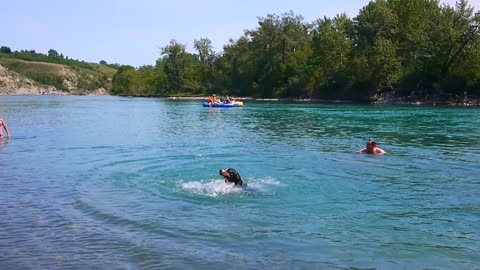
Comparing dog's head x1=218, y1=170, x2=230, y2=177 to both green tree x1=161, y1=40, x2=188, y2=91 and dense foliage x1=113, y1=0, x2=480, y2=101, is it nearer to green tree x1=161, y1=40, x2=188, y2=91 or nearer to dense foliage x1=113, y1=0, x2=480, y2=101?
dense foliage x1=113, y1=0, x2=480, y2=101

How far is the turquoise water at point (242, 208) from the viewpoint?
29.9 feet

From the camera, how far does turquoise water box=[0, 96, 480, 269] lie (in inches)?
359

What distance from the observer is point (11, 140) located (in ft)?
98.0

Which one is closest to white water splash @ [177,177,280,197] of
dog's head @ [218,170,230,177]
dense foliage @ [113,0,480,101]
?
dog's head @ [218,170,230,177]

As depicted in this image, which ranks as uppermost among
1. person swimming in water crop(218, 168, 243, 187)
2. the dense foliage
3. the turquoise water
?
the dense foliage

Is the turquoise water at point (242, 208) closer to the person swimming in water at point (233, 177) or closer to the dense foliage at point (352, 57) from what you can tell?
the person swimming in water at point (233, 177)

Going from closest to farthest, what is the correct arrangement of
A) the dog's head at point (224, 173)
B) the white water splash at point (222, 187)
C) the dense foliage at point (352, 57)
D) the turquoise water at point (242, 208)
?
the turquoise water at point (242, 208), the dog's head at point (224, 173), the white water splash at point (222, 187), the dense foliage at point (352, 57)

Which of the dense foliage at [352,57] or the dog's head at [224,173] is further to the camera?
the dense foliage at [352,57]

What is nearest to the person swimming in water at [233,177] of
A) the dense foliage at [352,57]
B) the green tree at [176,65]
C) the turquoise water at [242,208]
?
the turquoise water at [242,208]

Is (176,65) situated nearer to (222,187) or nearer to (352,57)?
(352,57)

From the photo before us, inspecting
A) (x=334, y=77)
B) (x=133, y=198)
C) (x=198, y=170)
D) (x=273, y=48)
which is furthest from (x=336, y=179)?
(x=273, y=48)

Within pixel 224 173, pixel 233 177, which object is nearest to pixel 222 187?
pixel 233 177

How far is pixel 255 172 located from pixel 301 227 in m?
7.98

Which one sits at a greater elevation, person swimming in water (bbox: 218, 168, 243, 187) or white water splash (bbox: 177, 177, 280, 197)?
person swimming in water (bbox: 218, 168, 243, 187)
